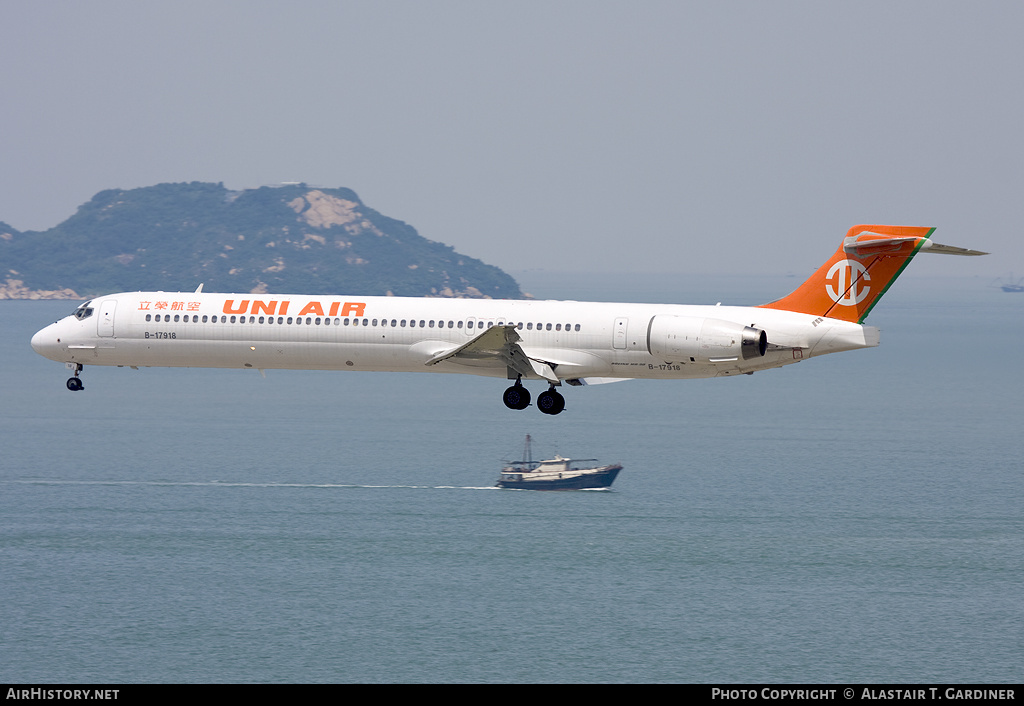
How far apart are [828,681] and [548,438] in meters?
94.6

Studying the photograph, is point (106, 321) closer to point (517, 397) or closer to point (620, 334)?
point (517, 397)

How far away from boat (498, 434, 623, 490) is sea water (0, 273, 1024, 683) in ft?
6.52

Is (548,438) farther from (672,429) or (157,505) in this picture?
(157,505)

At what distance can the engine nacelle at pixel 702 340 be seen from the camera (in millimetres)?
47281

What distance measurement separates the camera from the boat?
491 ft

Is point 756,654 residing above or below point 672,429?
below

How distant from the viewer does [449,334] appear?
4934 cm

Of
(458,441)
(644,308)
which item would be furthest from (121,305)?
(458,441)

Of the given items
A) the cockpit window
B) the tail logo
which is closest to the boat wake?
the cockpit window

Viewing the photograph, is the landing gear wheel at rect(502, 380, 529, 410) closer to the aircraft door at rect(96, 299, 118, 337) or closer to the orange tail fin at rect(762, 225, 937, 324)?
the orange tail fin at rect(762, 225, 937, 324)

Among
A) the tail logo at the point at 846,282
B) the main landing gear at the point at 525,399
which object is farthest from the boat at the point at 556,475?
the tail logo at the point at 846,282

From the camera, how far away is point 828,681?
302 feet

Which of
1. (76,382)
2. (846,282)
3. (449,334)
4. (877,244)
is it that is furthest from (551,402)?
(76,382)

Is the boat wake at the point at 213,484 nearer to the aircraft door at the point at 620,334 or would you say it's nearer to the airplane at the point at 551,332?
the airplane at the point at 551,332
